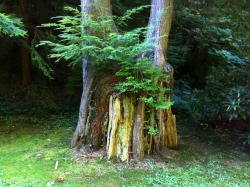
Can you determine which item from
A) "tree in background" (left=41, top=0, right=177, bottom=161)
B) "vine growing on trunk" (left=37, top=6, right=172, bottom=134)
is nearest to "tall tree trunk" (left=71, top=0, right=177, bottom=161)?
"tree in background" (left=41, top=0, right=177, bottom=161)

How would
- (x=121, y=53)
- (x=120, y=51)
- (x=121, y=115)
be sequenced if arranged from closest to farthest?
(x=120, y=51) → (x=121, y=53) → (x=121, y=115)

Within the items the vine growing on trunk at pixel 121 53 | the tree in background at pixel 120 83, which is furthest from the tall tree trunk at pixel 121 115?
the vine growing on trunk at pixel 121 53

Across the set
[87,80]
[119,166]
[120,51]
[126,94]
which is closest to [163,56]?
[126,94]

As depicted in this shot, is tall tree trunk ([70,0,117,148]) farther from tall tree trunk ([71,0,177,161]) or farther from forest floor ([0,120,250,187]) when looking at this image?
forest floor ([0,120,250,187])

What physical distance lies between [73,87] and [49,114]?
950 millimetres

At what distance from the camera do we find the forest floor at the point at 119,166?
11.4 feet

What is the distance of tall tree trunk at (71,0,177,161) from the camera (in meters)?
4.01

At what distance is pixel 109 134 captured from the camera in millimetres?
4035

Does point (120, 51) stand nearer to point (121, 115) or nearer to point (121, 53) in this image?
point (121, 53)

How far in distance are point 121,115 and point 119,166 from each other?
30.2 inches

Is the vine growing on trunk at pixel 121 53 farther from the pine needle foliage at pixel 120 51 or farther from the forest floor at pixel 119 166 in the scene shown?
the forest floor at pixel 119 166

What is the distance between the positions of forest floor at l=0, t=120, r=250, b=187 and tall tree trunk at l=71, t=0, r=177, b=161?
0.77ft

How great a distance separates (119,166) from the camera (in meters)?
3.88

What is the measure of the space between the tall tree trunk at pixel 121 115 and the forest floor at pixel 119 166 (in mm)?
234
